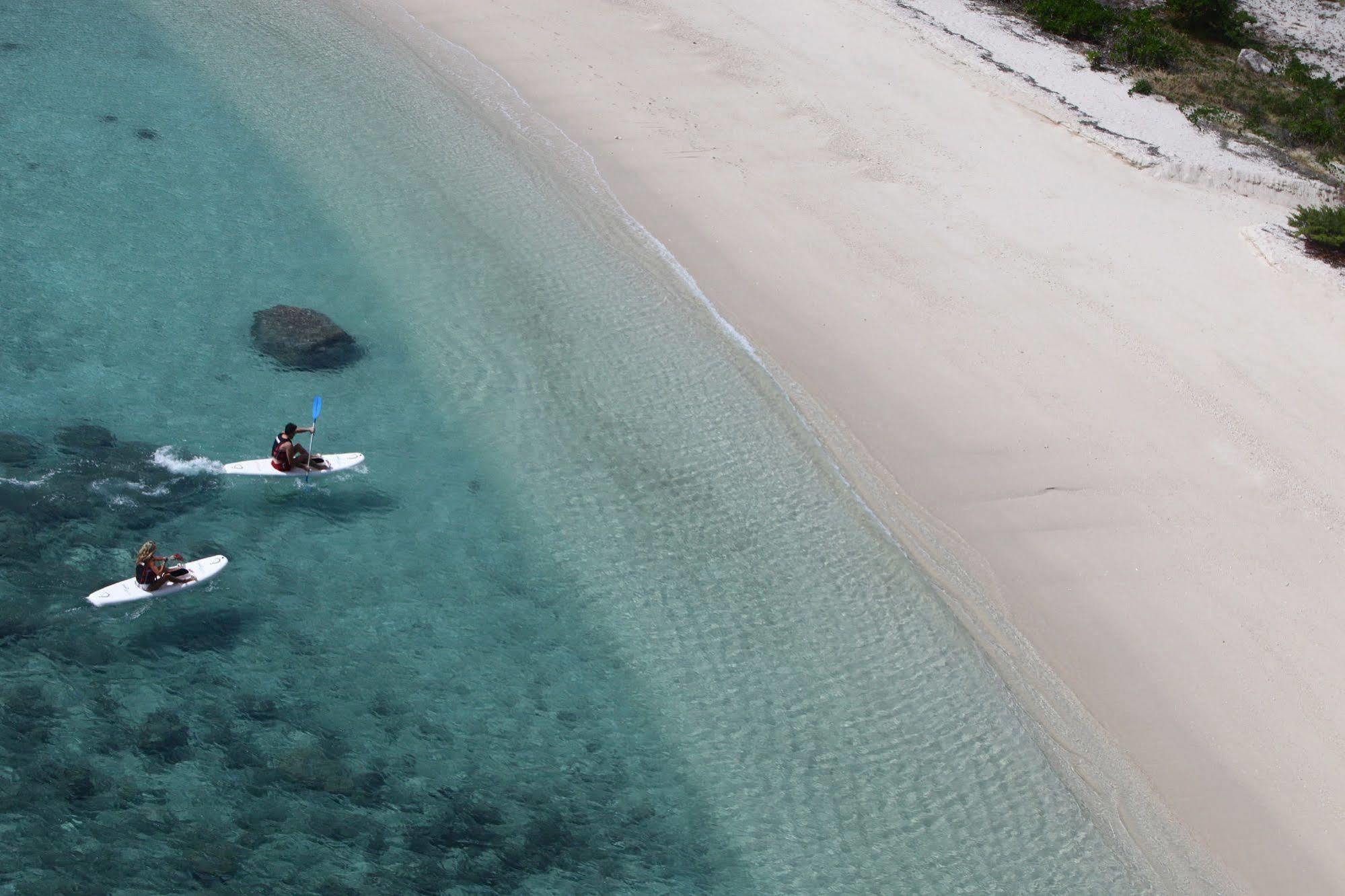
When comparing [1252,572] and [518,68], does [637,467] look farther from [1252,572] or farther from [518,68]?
[518,68]

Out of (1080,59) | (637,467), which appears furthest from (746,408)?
(1080,59)

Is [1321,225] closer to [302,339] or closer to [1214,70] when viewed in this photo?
[1214,70]

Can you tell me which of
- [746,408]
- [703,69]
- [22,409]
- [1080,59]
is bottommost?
[22,409]

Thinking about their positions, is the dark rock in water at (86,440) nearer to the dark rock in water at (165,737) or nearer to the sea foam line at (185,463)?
the sea foam line at (185,463)

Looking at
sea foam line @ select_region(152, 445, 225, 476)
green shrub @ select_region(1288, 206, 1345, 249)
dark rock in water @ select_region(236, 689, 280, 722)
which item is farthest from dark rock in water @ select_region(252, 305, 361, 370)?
green shrub @ select_region(1288, 206, 1345, 249)

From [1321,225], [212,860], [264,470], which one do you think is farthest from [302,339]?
[1321,225]
